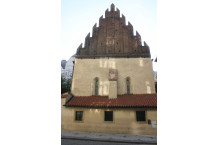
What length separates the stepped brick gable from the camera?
1079 centimetres

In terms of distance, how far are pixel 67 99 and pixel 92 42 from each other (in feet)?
19.4

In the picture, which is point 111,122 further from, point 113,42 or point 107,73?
point 113,42

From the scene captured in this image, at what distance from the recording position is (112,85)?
9242mm

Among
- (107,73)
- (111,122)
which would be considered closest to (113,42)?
(107,73)

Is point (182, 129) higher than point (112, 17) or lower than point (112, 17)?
lower

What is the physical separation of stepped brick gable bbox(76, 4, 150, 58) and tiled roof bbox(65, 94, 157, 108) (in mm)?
3876

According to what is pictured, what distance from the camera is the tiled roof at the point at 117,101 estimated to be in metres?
8.19

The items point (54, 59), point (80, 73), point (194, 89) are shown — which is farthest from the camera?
point (80, 73)

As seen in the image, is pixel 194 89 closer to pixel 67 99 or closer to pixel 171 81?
pixel 171 81

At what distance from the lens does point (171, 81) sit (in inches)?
69.6

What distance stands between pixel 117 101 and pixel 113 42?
5.65m

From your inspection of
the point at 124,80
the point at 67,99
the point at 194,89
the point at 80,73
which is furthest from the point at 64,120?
the point at 194,89

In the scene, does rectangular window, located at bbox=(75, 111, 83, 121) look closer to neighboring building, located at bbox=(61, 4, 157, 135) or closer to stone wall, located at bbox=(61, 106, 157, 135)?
neighboring building, located at bbox=(61, 4, 157, 135)

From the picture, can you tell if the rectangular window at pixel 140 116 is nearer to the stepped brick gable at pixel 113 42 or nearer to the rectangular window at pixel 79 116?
the rectangular window at pixel 79 116
